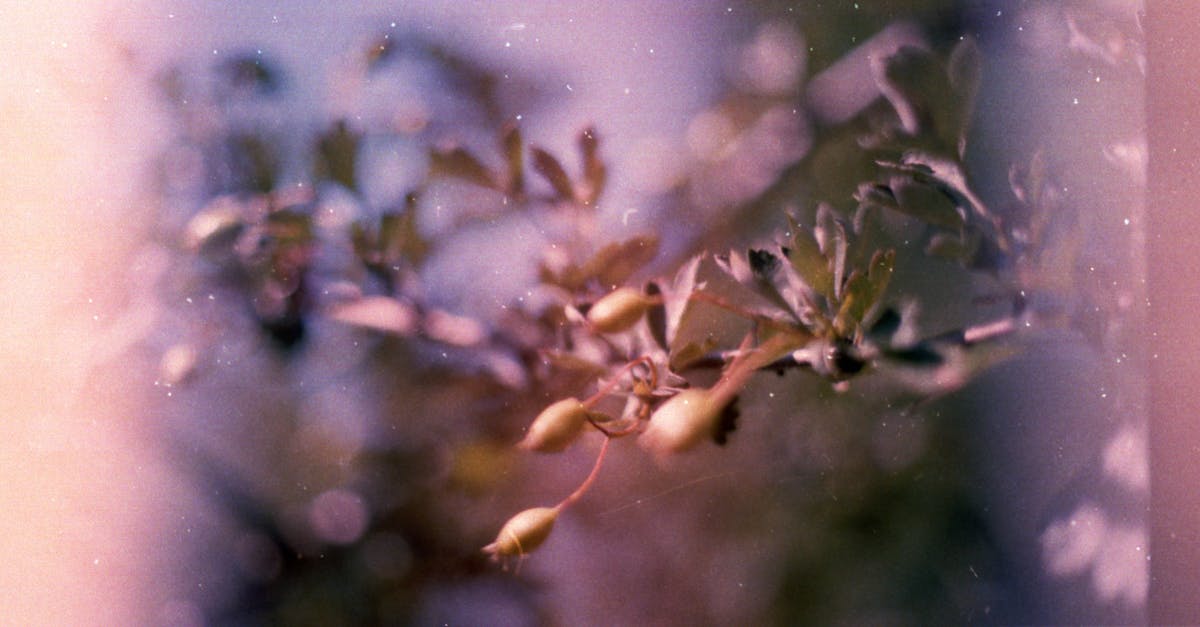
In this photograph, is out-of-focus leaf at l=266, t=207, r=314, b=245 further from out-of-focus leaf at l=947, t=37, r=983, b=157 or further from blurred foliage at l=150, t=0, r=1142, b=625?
out-of-focus leaf at l=947, t=37, r=983, b=157

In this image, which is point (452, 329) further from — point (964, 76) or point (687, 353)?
point (964, 76)

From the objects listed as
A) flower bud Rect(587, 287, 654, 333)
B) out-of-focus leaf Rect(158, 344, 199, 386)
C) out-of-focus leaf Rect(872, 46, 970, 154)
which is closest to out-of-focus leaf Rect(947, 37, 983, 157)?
out-of-focus leaf Rect(872, 46, 970, 154)

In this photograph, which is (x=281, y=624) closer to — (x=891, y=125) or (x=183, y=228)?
(x=183, y=228)

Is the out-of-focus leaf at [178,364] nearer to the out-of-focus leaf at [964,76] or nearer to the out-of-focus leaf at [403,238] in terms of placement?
the out-of-focus leaf at [403,238]

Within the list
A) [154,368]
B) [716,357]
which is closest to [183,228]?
[154,368]

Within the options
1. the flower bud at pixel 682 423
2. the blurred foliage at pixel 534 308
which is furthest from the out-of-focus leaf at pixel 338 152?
the flower bud at pixel 682 423
